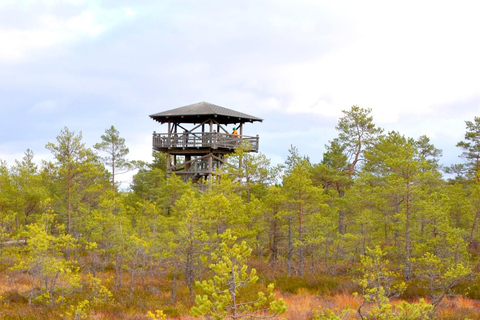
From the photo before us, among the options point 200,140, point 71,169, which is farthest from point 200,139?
point 71,169

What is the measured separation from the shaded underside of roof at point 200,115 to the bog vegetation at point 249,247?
540cm

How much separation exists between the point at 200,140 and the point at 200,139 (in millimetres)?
77

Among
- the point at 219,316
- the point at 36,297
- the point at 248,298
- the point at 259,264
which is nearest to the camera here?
the point at 219,316

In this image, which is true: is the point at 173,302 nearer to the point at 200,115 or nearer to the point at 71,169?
the point at 71,169

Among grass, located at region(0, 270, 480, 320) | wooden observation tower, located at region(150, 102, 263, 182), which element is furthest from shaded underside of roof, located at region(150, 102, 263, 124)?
grass, located at region(0, 270, 480, 320)

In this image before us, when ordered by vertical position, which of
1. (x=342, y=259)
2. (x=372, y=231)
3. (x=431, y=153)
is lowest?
(x=342, y=259)

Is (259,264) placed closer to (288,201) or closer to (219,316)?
(288,201)

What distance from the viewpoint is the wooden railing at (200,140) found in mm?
30438

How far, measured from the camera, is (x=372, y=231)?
23.8m

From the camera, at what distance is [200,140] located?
3081cm

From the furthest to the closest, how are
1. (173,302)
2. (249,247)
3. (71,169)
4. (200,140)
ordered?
(200,140) → (71,169) → (249,247) → (173,302)

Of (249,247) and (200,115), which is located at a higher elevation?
(200,115)

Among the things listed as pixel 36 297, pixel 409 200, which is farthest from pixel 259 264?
pixel 36 297

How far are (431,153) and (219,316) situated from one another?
1519 inches
